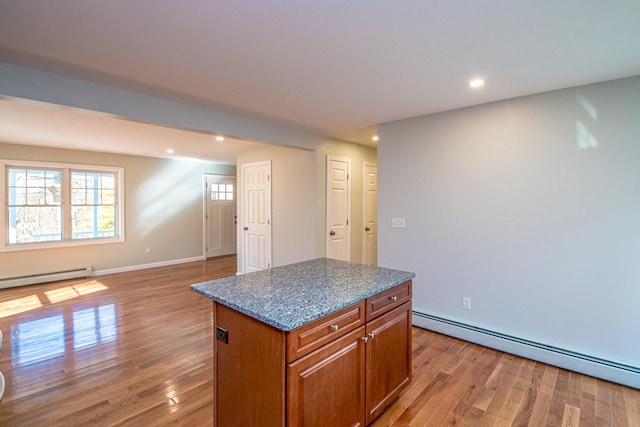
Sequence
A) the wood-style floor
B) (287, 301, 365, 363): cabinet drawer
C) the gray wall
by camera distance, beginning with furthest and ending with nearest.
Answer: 1. the gray wall
2. the wood-style floor
3. (287, 301, 365, 363): cabinet drawer

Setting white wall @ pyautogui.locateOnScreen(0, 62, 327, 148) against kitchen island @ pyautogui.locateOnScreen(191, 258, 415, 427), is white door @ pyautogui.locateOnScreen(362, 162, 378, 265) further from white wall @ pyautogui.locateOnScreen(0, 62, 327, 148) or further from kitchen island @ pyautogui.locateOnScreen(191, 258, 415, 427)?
kitchen island @ pyautogui.locateOnScreen(191, 258, 415, 427)

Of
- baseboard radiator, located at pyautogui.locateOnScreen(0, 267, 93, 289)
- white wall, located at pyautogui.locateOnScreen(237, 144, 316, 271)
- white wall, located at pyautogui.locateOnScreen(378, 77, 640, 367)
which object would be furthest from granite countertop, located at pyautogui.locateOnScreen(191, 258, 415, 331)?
baseboard radiator, located at pyautogui.locateOnScreen(0, 267, 93, 289)

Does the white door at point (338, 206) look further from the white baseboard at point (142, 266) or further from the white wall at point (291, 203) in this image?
the white baseboard at point (142, 266)

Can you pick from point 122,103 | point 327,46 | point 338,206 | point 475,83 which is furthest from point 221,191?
point 475,83

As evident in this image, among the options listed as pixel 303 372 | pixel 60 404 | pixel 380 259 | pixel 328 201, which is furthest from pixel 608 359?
pixel 60 404

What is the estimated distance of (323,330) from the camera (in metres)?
1.51

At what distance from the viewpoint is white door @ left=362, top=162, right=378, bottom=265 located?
5336mm

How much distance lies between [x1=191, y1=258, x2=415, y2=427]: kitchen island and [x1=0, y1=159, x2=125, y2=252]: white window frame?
526cm

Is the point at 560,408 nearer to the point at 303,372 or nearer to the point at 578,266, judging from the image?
the point at 578,266

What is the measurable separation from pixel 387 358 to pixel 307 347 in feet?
2.55

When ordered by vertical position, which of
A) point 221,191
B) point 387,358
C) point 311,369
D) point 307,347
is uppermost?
point 221,191

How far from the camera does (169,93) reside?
276 cm

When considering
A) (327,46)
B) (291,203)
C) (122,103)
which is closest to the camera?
(327,46)

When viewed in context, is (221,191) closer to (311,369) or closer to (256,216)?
(256,216)
